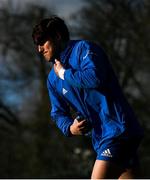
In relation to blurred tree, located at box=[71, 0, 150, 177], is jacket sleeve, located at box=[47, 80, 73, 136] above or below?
above

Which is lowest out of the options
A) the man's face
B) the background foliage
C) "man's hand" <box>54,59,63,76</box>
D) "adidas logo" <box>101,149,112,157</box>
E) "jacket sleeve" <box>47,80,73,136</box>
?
the background foliage

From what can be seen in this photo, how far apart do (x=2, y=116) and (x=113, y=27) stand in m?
7.57

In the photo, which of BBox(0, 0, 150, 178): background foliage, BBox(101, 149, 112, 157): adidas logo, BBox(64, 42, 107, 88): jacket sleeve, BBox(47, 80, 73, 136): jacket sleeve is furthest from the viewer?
BBox(0, 0, 150, 178): background foliage

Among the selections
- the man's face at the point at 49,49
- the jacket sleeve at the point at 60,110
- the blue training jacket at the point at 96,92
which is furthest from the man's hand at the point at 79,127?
the man's face at the point at 49,49

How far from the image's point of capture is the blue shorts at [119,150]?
4.34m

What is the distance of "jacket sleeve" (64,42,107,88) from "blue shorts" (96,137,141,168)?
42 centimetres

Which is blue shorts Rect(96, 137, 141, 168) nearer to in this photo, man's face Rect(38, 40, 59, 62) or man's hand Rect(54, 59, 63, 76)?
man's hand Rect(54, 59, 63, 76)

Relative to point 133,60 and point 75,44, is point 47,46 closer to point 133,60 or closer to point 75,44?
point 75,44

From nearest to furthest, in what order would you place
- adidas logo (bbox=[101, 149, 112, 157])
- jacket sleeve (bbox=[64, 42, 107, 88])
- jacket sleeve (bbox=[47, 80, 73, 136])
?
1. jacket sleeve (bbox=[64, 42, 107, 88])
2. adidas logo (bbox=[101, 149, 112, 157])
3. jacket sleeve (bbox=[47, 80, 73, 136])

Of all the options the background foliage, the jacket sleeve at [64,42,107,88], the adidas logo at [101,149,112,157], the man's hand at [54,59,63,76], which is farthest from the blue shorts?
the background foliage

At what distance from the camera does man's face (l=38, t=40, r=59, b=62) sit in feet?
14.4

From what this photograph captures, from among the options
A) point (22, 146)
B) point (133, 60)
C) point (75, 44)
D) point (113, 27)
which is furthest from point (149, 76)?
point (75, 44)

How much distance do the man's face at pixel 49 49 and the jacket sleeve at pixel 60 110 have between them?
0.40 m

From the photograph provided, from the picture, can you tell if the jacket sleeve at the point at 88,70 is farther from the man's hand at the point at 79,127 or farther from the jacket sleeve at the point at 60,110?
the jacket sleeve at the point at 60,110
